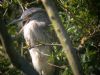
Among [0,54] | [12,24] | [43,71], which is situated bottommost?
[43,71]

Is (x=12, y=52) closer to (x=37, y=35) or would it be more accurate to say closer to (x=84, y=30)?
(x=84, y=30)

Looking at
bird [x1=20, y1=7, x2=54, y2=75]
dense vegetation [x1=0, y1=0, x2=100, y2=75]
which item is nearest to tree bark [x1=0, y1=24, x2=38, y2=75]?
dense vegetation [x1=0, y1=0, x2=100, y2=75]

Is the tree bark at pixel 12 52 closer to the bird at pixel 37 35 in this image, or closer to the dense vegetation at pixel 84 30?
the dense vegetation at pixel 84 30

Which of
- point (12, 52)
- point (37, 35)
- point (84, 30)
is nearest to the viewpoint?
point (12, 52)

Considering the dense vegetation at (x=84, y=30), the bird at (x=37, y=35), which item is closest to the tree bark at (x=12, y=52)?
the dense vegetation at (x=84, y=30)

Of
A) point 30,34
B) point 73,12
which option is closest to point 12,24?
point 30,34

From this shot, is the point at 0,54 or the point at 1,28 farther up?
the point at 1,28

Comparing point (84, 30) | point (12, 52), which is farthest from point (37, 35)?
point (12, 52)

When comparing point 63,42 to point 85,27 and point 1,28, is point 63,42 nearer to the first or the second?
point 1,28

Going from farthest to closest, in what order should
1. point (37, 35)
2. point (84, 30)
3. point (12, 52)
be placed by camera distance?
point (37, 35) → point (84, 30) → point (12, 52)

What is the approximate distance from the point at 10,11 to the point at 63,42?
7.07ft

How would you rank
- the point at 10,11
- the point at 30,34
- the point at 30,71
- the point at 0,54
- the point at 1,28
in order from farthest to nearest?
1. the point at 10,11
2. the point at 30,34
3. the point at 0,54
4. the point at 30,71
5. the point at 1,28

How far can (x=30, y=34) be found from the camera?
2.98 meters

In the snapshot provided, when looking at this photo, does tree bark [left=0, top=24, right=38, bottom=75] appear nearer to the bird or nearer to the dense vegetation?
the dense vegetation
